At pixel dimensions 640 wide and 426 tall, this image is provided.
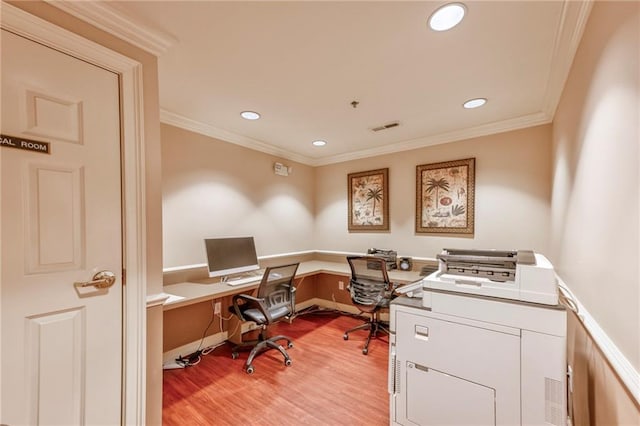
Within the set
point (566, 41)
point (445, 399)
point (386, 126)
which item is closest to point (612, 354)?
point (445, 399)

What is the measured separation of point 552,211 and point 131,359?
3474 millimetres

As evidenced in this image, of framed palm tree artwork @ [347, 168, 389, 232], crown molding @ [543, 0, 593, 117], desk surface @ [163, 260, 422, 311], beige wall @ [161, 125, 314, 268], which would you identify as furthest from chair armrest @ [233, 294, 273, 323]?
crown molding @ [543, 0, 593, 117]

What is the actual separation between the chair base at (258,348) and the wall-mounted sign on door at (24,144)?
7.05ft

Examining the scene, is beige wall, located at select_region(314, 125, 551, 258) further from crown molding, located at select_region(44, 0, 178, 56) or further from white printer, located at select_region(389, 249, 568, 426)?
crown molding, located at select_region(44, 0, 178, 56)

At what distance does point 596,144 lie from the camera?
123 cm

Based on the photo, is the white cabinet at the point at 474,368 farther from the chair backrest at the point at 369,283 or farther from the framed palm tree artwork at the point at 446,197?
the framed palm tree artwork at the point at 446,197

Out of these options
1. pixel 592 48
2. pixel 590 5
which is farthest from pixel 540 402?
pixel 590 5

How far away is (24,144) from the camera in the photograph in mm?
1150

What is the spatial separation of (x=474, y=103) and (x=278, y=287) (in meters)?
2.53

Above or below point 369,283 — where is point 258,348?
below

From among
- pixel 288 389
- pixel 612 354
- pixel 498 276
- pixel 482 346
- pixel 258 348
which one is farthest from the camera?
pixel 258 348

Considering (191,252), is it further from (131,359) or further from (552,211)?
(552,211)

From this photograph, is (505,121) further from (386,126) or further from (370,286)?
(370,286)

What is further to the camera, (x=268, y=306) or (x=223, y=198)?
(x=223, y=198)
